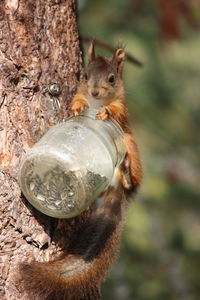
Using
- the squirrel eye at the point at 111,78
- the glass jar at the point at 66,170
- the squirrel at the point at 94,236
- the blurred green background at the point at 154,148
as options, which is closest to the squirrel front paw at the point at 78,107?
the squirrel at the point at 94,236

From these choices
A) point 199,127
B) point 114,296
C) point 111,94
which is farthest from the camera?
point 199,127

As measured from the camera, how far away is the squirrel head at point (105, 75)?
314 centimetres

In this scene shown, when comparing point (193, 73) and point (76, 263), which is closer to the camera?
point (76, 263)

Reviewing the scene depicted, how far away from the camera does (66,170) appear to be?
2271mm

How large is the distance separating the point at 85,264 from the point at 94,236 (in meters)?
0.12

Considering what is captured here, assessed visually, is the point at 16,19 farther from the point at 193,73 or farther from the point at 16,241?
the point at 193,73

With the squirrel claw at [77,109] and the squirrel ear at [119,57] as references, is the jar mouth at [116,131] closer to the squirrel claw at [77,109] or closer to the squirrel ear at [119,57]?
the squirrel claw at [77,109]

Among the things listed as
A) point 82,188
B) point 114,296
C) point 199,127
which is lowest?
point 199,127

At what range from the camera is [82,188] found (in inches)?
90.8

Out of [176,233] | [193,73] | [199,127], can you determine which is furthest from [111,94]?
[193,73]

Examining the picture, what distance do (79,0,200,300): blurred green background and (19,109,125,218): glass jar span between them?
2897 millimetres

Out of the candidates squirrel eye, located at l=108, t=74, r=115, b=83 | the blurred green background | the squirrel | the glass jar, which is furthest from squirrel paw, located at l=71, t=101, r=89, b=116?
the blurred green background

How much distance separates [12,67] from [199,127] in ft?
21.4

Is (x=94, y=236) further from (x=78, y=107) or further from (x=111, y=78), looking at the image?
(x=111, y=78)
